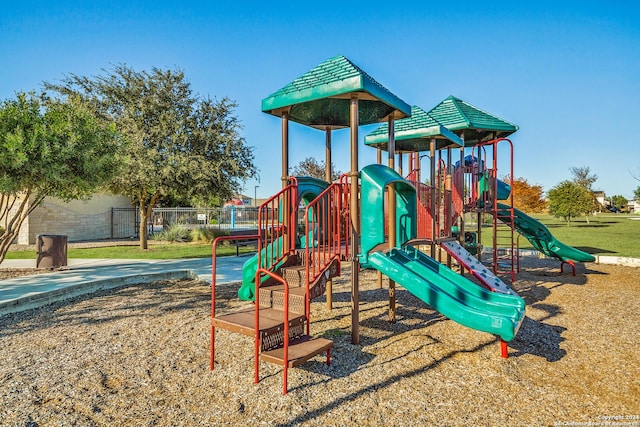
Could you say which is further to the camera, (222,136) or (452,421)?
(222,136)

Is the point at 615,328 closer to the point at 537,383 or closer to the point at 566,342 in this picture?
the point at 566,342

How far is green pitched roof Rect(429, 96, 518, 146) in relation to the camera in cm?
959

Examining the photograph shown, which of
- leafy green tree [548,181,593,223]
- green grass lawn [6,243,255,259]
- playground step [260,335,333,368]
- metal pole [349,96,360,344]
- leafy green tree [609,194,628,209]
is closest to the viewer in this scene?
playground step [260,335,333,368]

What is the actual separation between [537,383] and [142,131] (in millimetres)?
16793

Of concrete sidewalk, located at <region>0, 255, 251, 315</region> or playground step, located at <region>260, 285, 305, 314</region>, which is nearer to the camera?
playground step, located at <region>260, 285, 305, 314</region>

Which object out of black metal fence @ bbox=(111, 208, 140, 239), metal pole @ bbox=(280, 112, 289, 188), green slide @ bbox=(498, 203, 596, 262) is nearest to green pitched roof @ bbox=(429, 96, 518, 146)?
green slide @ bbox=(498, 203, 596, 262)

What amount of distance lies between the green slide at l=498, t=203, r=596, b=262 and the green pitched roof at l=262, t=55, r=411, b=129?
271 inches

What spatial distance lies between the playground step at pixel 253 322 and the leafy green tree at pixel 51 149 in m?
6.07

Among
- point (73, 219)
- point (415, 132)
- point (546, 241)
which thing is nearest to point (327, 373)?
point (415, 132)

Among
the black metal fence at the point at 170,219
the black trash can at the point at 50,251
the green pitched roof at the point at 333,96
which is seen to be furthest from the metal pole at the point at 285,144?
the black metal fence at the point at 170,219

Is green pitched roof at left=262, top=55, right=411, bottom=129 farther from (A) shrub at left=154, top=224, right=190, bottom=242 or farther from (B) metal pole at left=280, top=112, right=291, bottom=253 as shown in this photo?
(A) shrub at left=154, top=224, right=190, bottom=242

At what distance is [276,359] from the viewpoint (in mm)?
3801

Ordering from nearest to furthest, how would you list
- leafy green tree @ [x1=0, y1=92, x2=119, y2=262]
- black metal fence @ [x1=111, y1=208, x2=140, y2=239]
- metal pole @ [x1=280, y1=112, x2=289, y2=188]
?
metal pole @ [x1=280, y1=112, x2=289, y2=188]
leafy green tree @ [x1=0, y1=92, x2=119, y2=262]
black metal fence @ [x1=111, y1=208, x2=140, y2=239]

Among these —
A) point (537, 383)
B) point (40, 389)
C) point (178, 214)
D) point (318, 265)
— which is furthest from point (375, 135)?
point (178, 214)
